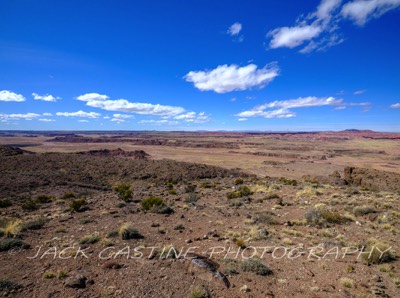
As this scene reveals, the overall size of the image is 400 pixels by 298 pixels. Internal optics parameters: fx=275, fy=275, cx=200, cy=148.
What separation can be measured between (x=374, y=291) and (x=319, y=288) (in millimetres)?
1294

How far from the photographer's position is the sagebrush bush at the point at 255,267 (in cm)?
796

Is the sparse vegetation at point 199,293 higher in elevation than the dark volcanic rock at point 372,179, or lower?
higher

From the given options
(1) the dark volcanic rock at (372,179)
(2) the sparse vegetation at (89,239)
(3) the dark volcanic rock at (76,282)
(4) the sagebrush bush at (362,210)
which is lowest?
(1) the dark volcanic rock at (372,179)

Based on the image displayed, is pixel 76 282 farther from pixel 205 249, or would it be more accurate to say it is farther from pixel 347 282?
pixel 347 282

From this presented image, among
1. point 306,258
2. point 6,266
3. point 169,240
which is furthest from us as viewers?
point 169,240

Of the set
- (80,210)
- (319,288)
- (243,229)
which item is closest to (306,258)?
A: (319,288)

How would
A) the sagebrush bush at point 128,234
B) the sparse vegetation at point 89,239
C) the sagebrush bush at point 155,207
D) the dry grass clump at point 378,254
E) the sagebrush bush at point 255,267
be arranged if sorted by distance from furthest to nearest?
the sagebrush bush at point 155,207 → the sagebrush bush at point 128,234 → the sparse vegetation at point 89,239 → the dry grass clump at point 378,254 → the sagebrush bush at point 255,267

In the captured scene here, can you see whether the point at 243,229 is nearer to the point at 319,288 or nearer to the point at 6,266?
the point at 319,288

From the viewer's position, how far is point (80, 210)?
16047 mm

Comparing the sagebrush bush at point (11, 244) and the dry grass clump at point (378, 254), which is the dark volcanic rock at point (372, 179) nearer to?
the dry grass clump at point (378, 254)

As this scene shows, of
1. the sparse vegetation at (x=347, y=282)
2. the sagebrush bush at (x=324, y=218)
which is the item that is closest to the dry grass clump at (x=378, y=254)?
the sparse vegetation at (x=347, y=282)

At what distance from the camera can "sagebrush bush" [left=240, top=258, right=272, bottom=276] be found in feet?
26.1

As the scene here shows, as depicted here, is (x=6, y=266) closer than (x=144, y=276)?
No

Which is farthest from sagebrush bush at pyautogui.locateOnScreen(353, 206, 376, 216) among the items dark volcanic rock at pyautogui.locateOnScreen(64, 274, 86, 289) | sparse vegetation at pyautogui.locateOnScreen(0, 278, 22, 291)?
sparse vegetation at pyautogui.locateOnScreen(0, 278, 22, 291)
